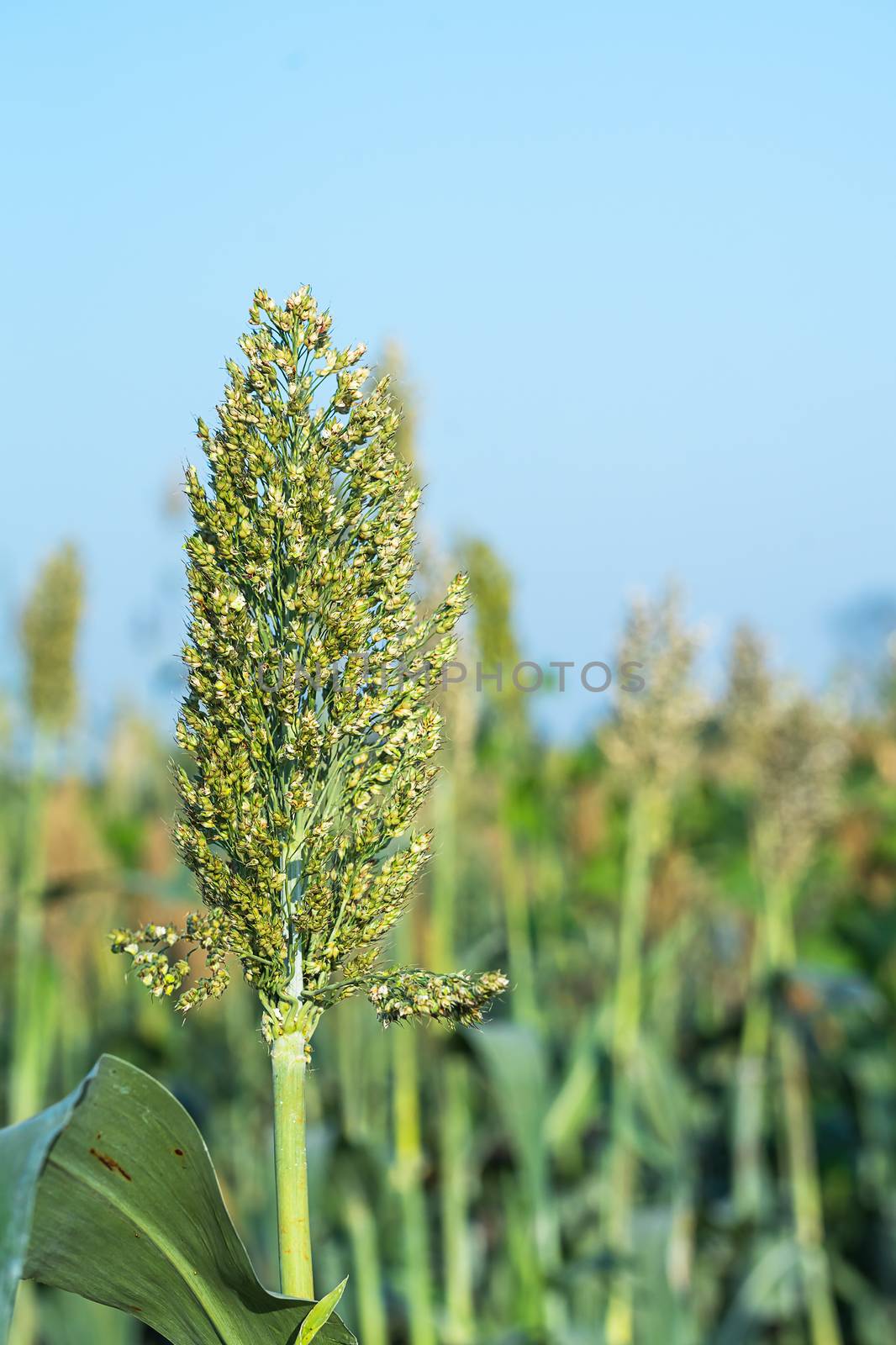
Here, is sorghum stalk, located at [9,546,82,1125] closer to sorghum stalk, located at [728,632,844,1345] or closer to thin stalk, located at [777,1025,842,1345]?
sorghum stalk, located at [728,632,844,1345]

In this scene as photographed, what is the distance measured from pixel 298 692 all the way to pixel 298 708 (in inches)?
0.6

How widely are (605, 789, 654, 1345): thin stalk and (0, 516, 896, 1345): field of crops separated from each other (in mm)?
16

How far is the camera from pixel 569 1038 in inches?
294

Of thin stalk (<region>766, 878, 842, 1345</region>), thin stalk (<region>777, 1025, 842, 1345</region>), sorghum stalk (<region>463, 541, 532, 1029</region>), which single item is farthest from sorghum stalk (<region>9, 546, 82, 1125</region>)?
thin stalk (<region>777, 1025, 842, 1345</region>)

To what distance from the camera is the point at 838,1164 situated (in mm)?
7691

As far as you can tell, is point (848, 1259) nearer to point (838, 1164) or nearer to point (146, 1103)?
point (838, 1164)

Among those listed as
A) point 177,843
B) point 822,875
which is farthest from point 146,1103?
point 822,875

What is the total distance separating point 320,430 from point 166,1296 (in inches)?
33.8

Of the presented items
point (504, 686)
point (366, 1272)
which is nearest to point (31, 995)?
point (366, 1272)

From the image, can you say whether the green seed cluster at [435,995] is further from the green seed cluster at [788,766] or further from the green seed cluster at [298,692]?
the green seed cluster at [788,766]

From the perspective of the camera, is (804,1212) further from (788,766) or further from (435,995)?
(435,995)

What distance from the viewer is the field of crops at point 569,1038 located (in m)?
4.95

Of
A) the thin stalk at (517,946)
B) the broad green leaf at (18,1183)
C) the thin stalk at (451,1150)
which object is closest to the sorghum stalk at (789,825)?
the thin stalk at (517,946)

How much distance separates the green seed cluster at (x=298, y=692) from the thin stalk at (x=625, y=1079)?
157 inches
